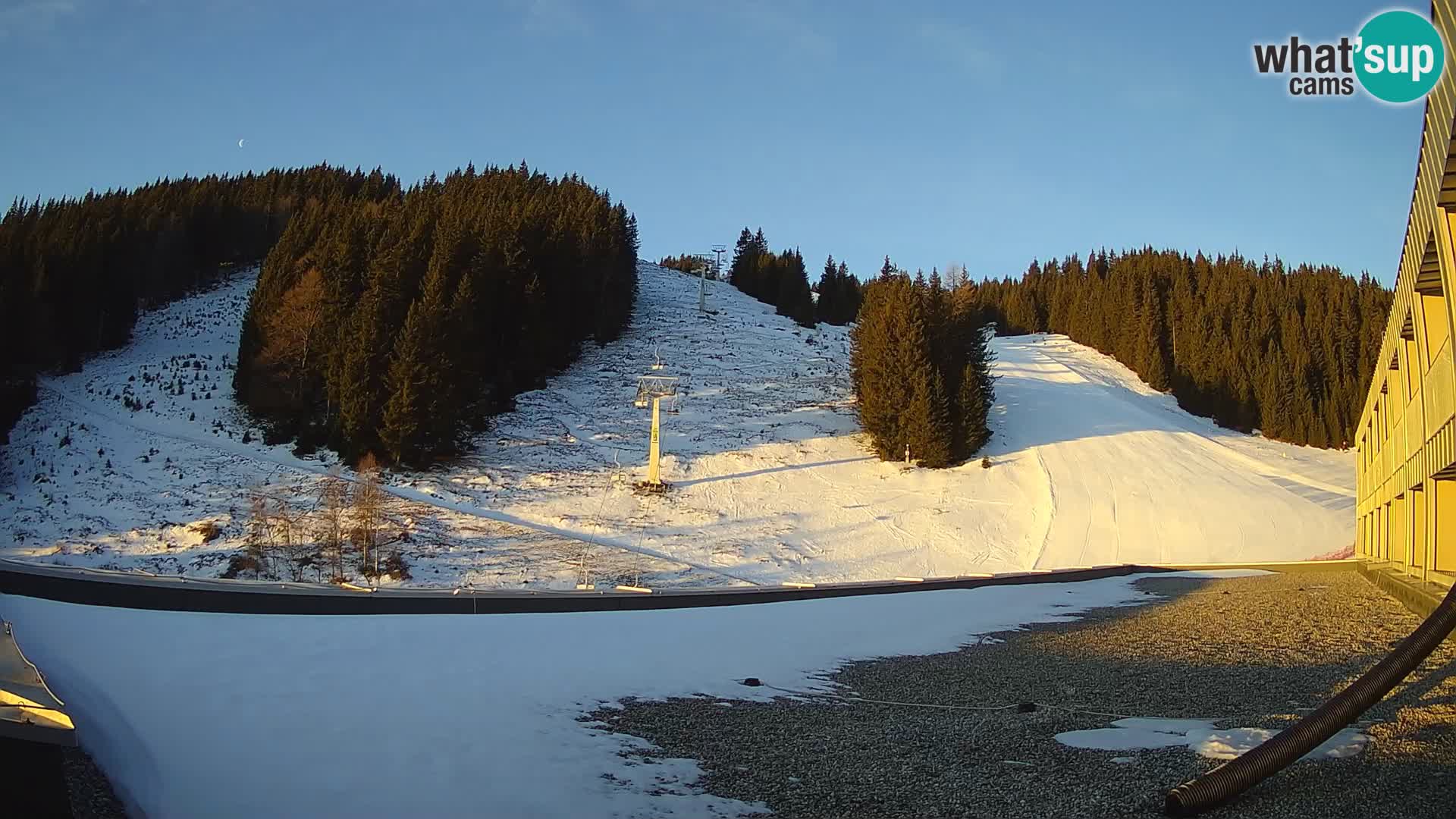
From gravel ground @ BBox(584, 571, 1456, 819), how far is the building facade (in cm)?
216

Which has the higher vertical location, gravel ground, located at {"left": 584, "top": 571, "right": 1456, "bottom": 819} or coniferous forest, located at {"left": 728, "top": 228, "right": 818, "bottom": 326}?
coniferous forest, located at {"left": 728, "top": 228, "right": 818, "bottom": 326}

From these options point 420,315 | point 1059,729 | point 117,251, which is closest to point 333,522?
point 420,315

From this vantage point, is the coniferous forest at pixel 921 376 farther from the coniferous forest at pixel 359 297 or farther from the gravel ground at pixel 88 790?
the gravel ground at pixel 88 790

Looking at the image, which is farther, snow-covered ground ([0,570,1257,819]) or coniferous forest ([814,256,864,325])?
coniferous forest ([814,256,864,325])

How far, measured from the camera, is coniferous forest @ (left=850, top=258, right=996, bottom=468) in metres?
36.9

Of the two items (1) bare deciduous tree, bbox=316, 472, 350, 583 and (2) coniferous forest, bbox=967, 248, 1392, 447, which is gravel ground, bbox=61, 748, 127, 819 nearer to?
(1) bare deciduous tree, bbox=316, 472, 350, 583

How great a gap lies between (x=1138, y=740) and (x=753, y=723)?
2.83 metres

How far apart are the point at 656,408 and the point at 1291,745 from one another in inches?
1147

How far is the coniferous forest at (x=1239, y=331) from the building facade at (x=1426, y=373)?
27.1 m

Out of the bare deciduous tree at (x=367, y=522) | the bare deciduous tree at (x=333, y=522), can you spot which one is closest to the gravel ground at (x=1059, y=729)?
the bare deciduous tree at (x=333, y=522)

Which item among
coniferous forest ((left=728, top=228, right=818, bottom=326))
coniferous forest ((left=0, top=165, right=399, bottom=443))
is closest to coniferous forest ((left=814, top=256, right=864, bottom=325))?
coniferous forest ((left=728, top=228, right=818, bottom=326))

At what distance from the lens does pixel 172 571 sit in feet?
74.2

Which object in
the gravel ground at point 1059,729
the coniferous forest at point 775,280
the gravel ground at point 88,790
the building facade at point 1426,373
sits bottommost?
the gravel ground at point 1059,729

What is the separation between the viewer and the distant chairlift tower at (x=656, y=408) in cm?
3238
